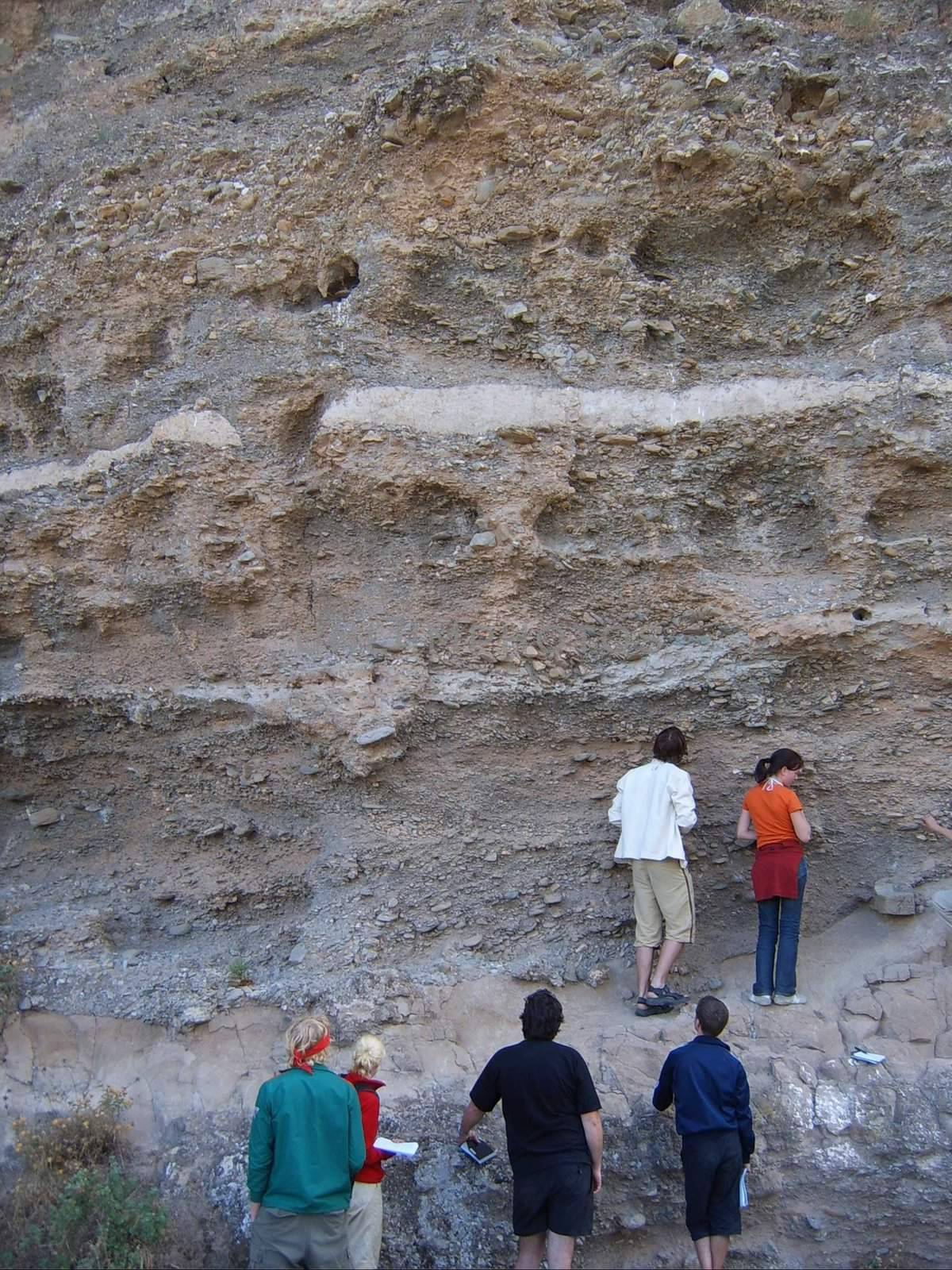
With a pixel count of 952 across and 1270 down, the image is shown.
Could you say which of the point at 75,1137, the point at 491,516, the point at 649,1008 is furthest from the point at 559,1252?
the point at 491,516

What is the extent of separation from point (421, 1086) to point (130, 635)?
2928mm

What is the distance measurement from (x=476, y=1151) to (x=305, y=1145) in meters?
0.98

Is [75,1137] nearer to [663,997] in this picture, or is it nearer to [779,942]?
[663,997]

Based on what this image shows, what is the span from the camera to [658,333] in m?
5.87

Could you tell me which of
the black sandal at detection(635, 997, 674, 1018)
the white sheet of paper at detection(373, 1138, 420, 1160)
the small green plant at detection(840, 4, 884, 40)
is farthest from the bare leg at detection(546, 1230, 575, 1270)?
the small green plant at detection(840, 4, 884, 40)

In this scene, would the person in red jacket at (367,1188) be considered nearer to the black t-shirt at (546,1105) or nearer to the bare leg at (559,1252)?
the black t-shirt at (546,1105)

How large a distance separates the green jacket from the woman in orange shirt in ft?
7.27

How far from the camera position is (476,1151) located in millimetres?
4098

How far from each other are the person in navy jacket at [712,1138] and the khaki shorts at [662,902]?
104 centimetres

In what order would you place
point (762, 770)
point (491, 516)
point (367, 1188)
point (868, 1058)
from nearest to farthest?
point (367, 1188), point (868, 1058), point (762, 770), point (491, 516)

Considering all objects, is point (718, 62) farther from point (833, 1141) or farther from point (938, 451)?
point (833, 1141)

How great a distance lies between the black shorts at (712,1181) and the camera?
3678 millimetres

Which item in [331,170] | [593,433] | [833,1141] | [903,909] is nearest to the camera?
[833,1141]

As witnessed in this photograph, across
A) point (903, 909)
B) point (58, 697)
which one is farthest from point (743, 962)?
point (58, 697)
